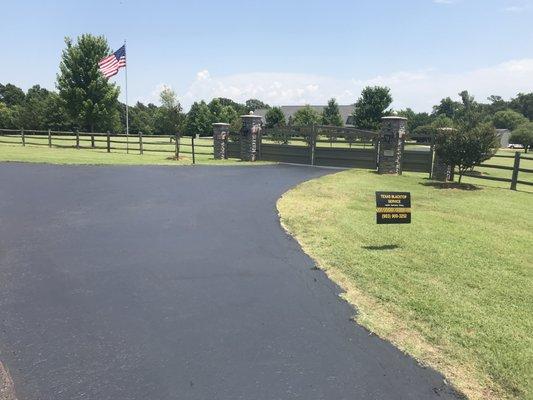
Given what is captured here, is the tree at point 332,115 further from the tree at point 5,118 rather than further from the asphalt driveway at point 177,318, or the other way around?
the asphalt driveway at point 177,318

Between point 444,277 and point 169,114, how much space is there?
84.5ft

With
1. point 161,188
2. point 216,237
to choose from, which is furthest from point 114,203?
point 216,237

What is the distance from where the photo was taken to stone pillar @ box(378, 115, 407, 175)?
1978 cm

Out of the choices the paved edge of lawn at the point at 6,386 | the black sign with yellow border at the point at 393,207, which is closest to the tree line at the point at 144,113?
the black sign with yellow border at the point at 393,207

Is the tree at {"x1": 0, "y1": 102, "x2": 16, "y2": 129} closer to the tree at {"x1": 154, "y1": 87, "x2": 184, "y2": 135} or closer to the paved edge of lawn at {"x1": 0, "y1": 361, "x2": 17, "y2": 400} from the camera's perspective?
the tree at {"x1": 154, "y1": 87, "x2": 184, "y2": 135}

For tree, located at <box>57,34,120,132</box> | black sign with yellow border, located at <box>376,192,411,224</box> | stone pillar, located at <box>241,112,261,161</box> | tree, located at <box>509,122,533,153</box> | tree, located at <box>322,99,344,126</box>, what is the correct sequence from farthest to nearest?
1. tree, located at <box>509,122,533,153</box>
2. tree, located at <box>322,99,344,126</box>
3. tree, located at <box>57,34,120,132</box>
4. stone pillar, located at <box>241,112,261,161</box>
5. black sign with yellow border, located at <box>376,192,411,224</box>

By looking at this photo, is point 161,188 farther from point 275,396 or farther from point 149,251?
point 275,396

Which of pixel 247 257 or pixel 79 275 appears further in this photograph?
pixel 247 257

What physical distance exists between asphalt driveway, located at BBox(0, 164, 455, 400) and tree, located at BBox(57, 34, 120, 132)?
1075 inches

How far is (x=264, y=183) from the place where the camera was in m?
15.0

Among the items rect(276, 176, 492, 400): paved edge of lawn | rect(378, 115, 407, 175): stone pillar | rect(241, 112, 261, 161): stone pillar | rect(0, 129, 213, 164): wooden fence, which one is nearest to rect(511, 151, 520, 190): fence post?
rect(378, 115, 407, 175): stone pillar

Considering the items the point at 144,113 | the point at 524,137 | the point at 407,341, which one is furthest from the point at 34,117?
the point at 524,137

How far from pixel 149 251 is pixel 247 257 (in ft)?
4.95

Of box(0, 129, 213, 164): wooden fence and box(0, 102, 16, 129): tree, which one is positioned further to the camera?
box(0, 102, 16, 129): tree
